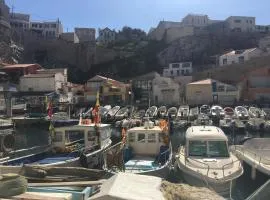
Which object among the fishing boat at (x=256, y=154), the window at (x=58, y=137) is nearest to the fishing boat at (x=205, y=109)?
the fishing boat at (x=256, y=154)

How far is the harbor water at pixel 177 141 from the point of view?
709 inches

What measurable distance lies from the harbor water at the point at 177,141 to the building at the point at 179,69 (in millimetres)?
34960

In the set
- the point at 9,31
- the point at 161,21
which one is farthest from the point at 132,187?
the point at 161,21

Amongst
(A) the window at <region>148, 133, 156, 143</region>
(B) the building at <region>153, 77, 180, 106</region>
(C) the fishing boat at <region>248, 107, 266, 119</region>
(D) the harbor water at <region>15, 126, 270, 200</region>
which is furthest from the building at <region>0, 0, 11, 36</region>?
(A) the window at <region>148, 133, 156, 143</region>

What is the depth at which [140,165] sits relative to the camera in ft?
61.8

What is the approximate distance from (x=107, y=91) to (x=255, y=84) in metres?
24.8

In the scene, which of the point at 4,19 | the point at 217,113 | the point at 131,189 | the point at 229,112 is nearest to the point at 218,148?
the point at 131,189

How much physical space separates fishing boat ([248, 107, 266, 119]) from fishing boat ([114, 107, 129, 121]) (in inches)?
647

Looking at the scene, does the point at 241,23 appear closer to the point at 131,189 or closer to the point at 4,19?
the point at 4,19

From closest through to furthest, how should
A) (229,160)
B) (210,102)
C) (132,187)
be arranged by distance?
(132,187), (229,160), (210,102)

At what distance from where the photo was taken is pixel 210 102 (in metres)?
65.7

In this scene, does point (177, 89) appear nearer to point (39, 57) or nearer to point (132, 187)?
point (39, 57)

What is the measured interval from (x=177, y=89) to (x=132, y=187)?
61.4m

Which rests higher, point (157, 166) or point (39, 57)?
point (39, 57)
